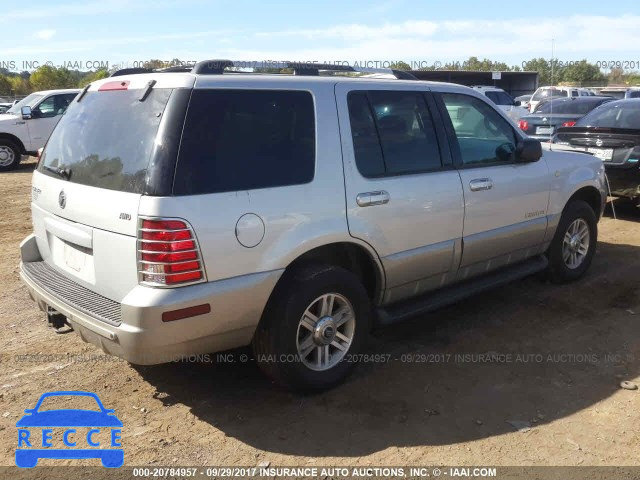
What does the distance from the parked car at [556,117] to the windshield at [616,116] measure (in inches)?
132

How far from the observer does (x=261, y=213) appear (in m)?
3.25

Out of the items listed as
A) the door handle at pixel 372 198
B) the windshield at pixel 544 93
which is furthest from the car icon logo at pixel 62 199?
the windshield at pixel 544 93

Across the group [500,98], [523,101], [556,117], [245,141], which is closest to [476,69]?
[523,101]

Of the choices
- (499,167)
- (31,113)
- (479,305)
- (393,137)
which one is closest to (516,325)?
(479,305)

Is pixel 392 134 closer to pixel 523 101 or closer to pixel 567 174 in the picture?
pixel 567 174

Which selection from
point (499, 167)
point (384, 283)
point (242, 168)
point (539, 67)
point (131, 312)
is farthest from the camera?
point (539, 67)

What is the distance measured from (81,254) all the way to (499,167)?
10.3ft

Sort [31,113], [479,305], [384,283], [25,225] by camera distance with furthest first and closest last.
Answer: [31,113] < [25,225] < [479,305] < [384,283]

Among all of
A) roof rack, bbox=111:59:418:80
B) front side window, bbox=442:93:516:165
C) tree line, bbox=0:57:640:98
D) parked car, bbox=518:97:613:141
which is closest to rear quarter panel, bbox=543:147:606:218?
front side window, bbox=442:93:516:165

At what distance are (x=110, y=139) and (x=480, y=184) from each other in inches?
104

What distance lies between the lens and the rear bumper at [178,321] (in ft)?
9.81

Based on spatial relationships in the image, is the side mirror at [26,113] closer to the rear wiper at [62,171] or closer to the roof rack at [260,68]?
the roof rack at [260,68]

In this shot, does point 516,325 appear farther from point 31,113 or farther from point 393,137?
point 31,113

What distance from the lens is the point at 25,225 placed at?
8.43 meters
